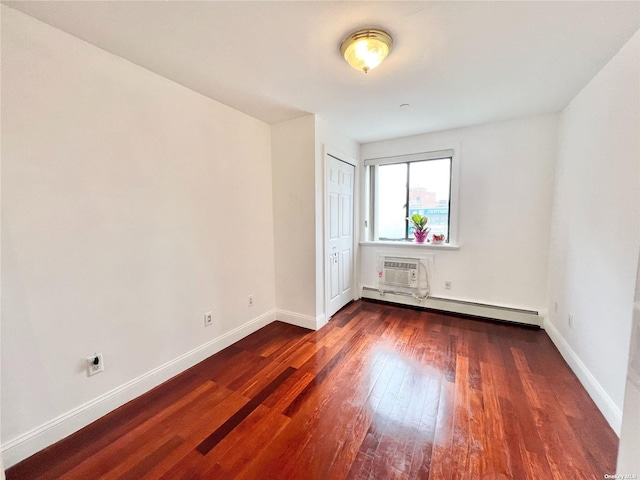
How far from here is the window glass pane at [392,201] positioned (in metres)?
3.62

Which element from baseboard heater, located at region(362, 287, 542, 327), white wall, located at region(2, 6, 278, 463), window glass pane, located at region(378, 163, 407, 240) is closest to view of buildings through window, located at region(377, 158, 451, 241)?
window glass pane, located at region(378, 163, 407, 240)

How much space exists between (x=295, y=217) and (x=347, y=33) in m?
1.73

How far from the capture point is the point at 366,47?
149cm

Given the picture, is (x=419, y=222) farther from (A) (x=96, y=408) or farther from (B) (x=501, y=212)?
(A) (x=96, y=408)

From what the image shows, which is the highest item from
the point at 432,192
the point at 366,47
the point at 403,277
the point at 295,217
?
the point at 366,47

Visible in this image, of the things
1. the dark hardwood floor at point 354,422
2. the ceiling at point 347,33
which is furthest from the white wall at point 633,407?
the ceiling at point 347,33

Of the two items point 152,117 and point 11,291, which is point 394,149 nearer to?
point 152,117

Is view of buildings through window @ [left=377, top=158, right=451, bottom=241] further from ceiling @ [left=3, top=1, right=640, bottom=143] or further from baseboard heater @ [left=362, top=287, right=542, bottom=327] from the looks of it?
ceiling @ [left=3, top=1, right=640, bottom=143]

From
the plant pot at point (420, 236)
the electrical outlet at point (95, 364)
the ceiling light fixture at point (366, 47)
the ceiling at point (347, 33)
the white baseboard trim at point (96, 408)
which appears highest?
the ceiling at point (347, 33)

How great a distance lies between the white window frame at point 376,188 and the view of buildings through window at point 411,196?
0.08 metres

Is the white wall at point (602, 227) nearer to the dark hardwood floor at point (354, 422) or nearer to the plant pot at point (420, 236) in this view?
the dark hardwood floor at point (354, 422)

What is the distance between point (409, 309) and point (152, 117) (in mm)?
3448

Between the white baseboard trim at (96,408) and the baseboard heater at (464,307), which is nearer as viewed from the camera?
the white baseboard trim at (96,408)

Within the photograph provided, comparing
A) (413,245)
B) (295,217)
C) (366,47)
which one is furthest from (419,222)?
(366,47)
